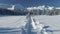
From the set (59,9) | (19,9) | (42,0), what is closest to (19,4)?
(19,9)

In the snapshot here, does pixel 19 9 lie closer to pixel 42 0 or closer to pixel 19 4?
pixel 19 4

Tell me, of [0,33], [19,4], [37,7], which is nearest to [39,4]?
[37,7]

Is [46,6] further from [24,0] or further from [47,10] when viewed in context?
[24,0]

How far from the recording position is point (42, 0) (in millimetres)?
22031

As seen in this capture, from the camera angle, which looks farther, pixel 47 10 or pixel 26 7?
pixel 47 10

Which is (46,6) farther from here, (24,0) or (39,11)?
(24,0)

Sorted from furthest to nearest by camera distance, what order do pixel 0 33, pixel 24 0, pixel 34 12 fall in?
pixel 34 12 → pixel 24 0 → pixel 0 33

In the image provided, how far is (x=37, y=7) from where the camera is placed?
21766 mm

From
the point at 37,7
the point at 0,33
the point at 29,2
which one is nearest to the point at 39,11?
the point at 37,7

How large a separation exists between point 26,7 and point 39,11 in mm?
1443

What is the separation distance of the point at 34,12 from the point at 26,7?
1.10 m

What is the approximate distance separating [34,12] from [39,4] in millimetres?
861

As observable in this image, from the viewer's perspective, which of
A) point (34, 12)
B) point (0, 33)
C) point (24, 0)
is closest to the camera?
point (0, 33)

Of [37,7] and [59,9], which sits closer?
[37,7]
